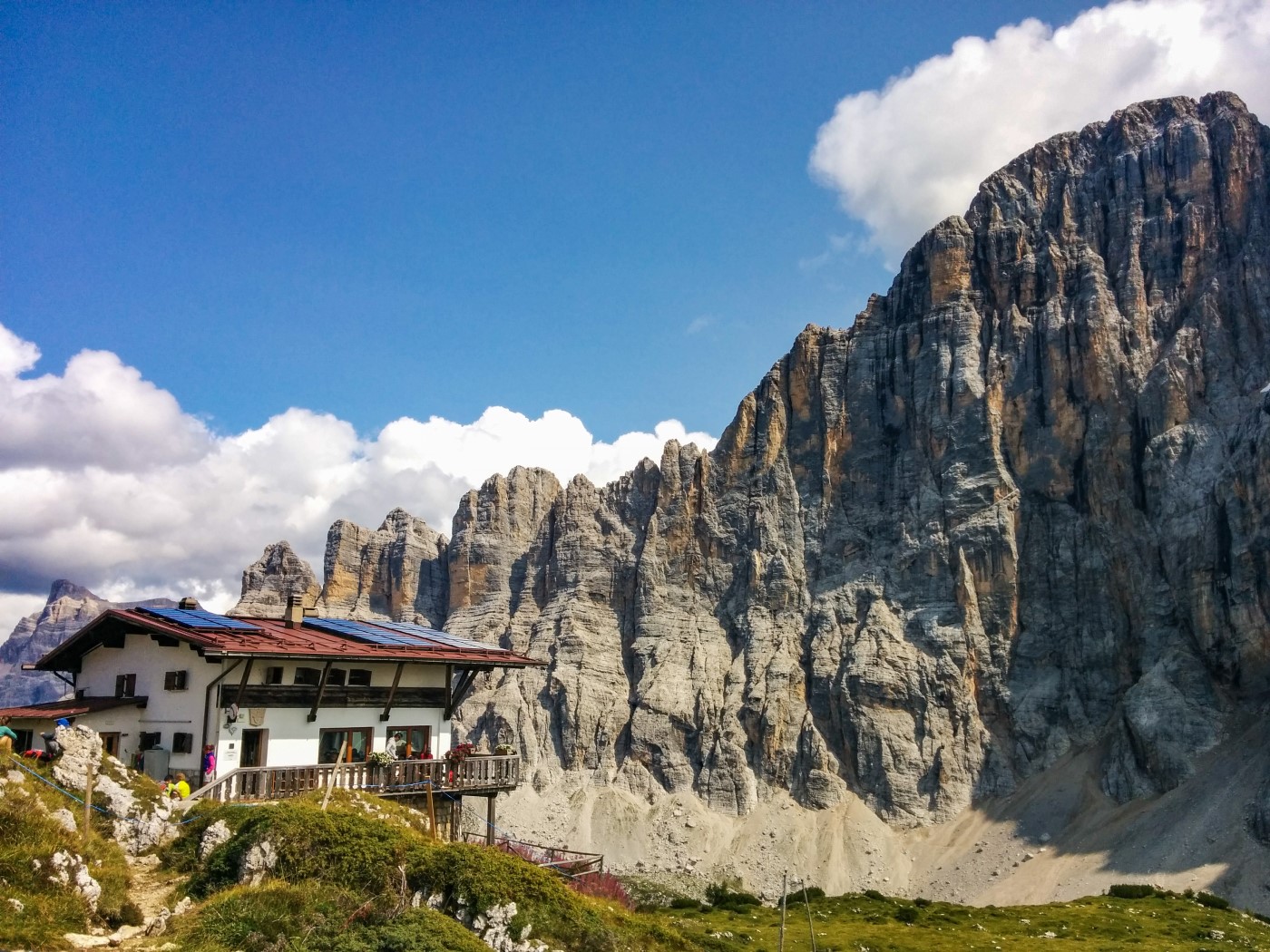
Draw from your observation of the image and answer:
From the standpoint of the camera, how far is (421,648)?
120 ft

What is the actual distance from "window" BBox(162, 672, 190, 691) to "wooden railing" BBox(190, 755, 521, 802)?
5118mm

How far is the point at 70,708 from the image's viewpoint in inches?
1262

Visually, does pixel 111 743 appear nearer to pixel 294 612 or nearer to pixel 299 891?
pixel 294 612

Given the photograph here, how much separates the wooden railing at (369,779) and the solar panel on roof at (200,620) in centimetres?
516

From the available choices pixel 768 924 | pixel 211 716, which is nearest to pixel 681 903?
pixel 768 924

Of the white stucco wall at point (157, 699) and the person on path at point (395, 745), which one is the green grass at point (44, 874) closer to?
the white stucco wall at point (157, 699)

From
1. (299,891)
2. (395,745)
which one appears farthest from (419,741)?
(299,891)

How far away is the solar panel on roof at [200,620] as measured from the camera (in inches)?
1234

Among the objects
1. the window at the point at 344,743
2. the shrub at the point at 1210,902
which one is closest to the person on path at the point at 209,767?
the window at the point at 344,743

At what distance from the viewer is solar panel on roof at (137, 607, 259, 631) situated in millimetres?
31344

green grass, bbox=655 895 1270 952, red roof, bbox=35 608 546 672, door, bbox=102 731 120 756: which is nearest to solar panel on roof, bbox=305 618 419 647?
red roof, bbox=35 608 546 672

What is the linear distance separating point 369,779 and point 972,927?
25.8 meters

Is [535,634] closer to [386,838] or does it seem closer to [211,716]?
[211,716]

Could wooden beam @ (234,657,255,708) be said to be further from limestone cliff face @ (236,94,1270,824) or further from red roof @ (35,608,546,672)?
limestone cliff face @ (236,94,1270,824)
